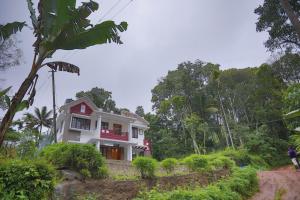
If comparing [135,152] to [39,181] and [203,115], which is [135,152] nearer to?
[203,115]

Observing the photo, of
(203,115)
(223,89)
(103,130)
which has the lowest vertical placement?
(103,130)

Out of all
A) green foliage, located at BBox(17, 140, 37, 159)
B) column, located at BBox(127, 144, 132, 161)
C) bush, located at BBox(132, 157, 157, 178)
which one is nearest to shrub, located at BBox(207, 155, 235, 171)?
bush, located at BBox(132, 157, 157, 178)

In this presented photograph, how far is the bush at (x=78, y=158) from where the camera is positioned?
910 centimetres

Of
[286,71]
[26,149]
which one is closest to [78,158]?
[26,149]

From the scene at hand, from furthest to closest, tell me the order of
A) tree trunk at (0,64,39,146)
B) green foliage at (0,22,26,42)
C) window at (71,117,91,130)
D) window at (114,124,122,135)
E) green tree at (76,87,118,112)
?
green tree at (76,87,118,112)
window at (114,124,122,135)
window at (71,117,91,130)
green foliage at (0,22,26,42)
tree trunk at (0,64,39,146)

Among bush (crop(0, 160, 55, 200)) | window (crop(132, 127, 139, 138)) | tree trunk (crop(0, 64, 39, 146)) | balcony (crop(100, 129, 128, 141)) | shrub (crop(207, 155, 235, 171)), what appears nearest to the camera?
tree trunk (crop(0, 64, 39, 146))

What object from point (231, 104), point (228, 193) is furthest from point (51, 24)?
point (231, 104)

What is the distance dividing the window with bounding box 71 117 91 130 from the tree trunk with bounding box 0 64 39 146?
64.6 ft

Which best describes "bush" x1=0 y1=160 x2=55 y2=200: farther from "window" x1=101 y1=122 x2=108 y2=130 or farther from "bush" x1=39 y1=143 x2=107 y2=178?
"window" x1=101 y1=122 x2=108 y2=130

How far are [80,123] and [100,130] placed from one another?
7.74ft

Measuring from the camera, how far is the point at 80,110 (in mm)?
25375

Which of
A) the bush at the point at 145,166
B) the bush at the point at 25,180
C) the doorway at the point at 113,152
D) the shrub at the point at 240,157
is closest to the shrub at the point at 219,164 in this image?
the bush at the point at 145,166

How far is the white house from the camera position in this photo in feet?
80.0

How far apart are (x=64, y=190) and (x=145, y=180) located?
3649 mm
